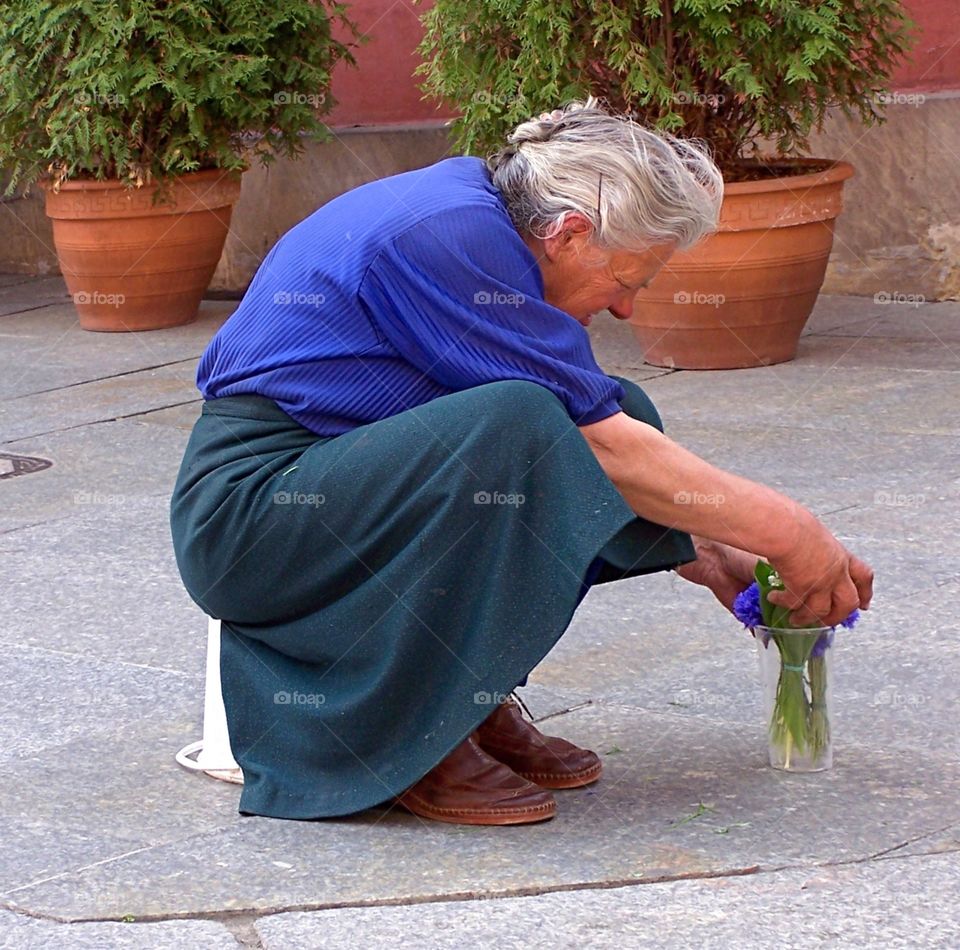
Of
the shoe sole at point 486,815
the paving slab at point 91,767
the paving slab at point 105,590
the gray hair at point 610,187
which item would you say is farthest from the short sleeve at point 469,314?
the paving slab at point 105,590

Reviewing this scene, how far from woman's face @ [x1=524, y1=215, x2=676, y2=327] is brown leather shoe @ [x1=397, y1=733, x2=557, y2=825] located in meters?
0.74

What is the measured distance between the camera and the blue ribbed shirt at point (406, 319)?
263 centimetres

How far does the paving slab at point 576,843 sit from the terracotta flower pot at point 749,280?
3.40 metres

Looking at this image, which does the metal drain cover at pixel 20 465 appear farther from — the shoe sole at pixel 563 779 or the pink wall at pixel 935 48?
the pink wall at pixel 935 48

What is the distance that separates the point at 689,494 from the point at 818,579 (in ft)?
0.81

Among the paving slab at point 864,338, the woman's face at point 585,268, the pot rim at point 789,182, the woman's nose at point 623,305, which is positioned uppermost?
the woman's face at point 585,268

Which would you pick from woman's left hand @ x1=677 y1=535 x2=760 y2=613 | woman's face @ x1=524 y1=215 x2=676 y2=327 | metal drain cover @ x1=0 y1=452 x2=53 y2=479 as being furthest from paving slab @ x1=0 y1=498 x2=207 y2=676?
woman's face @ x1=524 y1=215 x2=676 y2=327

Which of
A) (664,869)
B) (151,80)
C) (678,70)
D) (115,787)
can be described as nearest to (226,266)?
(151,80)

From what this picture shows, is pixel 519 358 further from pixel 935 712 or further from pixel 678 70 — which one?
pixel 678 70

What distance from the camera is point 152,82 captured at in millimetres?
7359

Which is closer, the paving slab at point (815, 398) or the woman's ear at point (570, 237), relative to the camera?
the woman's ear at point (570, 237)

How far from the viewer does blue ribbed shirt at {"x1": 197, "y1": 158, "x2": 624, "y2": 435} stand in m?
2.63

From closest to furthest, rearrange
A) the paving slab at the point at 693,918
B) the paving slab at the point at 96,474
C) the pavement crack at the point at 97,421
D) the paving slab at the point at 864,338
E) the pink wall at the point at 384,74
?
the paving slab at the point at 693,918
the paving slab at the point at 96,474
the pavement crack at the point at 97,421
the paving slab at the point at 864,338
the pink wall at the point at 384,74

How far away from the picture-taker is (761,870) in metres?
2.51
